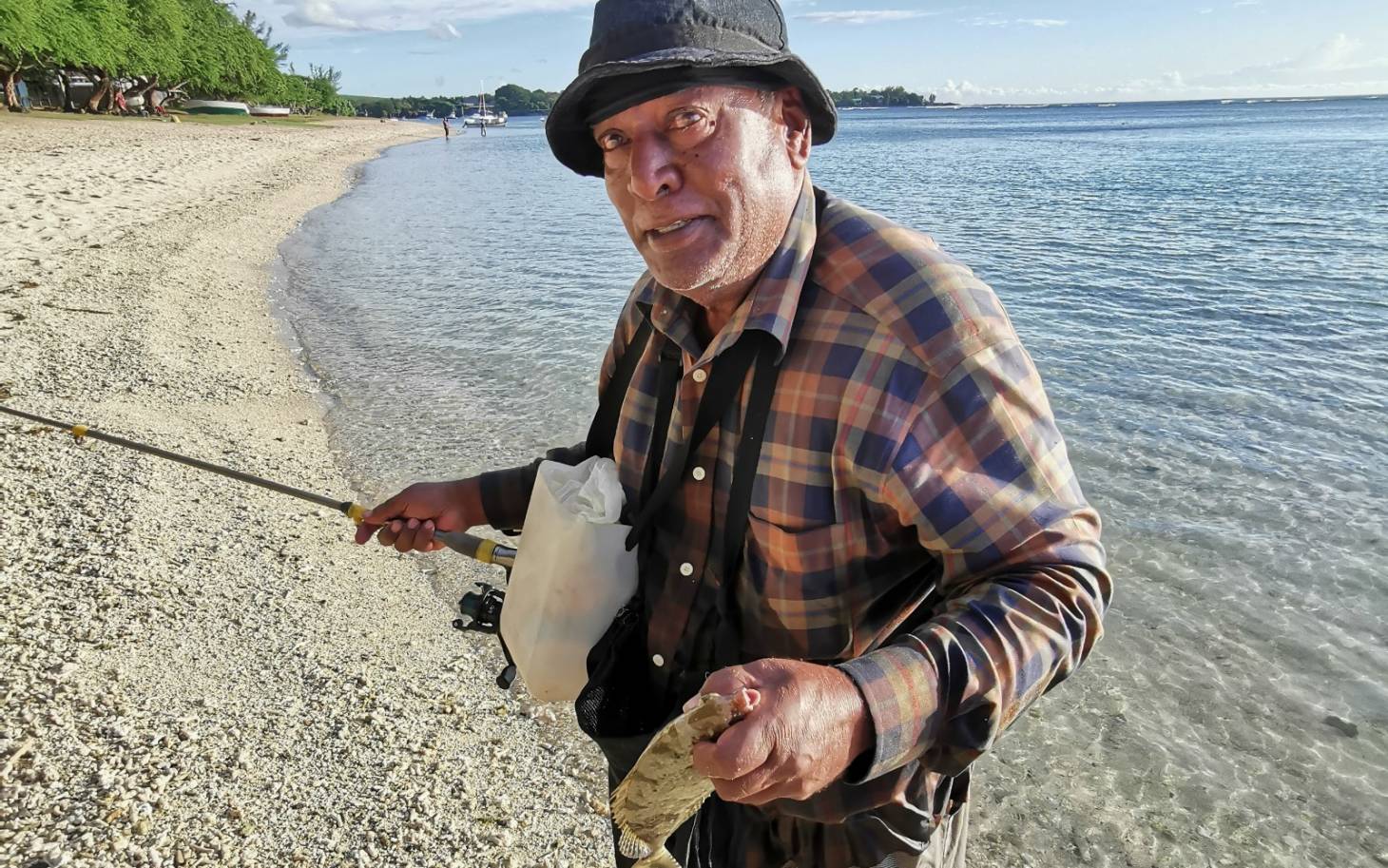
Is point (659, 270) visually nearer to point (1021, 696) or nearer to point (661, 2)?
point (661, 2)

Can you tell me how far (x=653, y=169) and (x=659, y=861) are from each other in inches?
60.2

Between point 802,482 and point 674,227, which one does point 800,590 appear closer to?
point 802,482

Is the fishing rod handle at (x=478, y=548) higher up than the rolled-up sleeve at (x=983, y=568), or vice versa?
the rolled-up sleeve at (x=983, y=568)

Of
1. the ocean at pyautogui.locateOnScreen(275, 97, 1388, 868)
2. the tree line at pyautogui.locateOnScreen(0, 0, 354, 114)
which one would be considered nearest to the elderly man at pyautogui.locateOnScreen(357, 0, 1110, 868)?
the ocean at pyautogui.locateOnScreen(275, 97, 1388, 868)

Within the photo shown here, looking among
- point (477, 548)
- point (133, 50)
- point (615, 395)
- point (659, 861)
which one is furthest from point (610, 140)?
point (133, 50)

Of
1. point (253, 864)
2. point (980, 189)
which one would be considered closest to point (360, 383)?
point (253, 864)

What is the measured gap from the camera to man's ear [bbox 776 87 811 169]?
1.97 meters

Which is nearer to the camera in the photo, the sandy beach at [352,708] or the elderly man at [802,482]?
the elderly man at [802,482]

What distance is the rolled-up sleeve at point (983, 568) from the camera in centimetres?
144

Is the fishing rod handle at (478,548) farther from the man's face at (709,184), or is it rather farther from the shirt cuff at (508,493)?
the man's face at (709,184)

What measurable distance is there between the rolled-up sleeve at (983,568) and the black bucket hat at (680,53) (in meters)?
0.73

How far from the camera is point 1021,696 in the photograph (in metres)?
1.47

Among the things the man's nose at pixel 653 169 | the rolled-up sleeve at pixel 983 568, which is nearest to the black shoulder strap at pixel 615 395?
the man's nose at pixel 653 169

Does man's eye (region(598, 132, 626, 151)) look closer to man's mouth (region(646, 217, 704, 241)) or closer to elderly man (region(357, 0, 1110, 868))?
elderly man (region(357, 0, 1110, 868))
